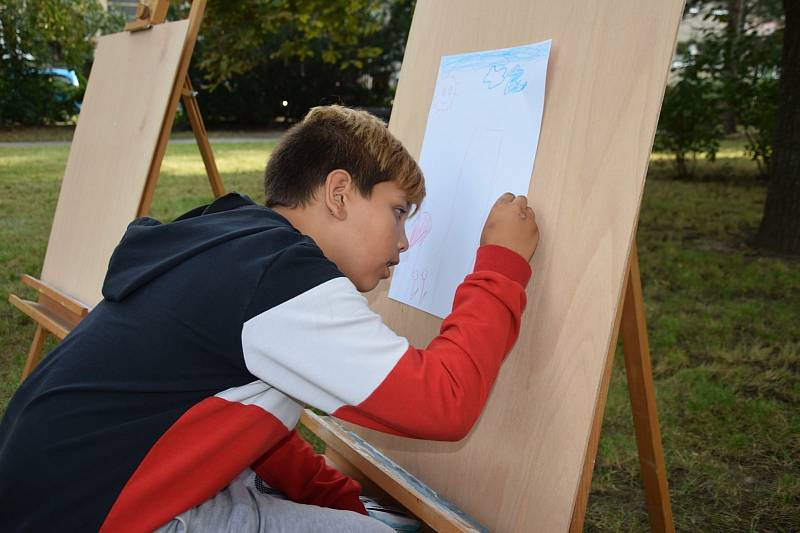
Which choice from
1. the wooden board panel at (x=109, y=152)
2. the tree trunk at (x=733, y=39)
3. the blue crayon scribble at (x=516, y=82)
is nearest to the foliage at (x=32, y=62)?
the tree trunk at (x=733, y=39)

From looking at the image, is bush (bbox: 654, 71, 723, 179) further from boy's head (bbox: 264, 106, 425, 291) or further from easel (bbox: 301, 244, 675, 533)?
boy's head (bbox: 264, 106, 425, 291)

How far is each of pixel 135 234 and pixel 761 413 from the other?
2778 millimetres

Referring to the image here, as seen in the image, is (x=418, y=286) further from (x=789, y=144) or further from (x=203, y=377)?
(x=789, y=144)

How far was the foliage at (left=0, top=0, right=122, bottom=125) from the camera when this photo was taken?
13.7 meters

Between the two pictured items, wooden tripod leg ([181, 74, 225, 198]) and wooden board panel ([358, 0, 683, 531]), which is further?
wooden tripod leg ([181, 74, 225, 198])

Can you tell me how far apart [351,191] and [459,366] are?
1.36 feet

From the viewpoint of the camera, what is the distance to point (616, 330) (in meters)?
1.33

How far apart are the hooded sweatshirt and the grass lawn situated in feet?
5.09

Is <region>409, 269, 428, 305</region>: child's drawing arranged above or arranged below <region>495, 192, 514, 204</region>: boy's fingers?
below

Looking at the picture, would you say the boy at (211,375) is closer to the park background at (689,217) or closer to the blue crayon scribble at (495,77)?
the blue crayon scribble at (495,77)

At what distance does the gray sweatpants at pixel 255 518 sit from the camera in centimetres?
134

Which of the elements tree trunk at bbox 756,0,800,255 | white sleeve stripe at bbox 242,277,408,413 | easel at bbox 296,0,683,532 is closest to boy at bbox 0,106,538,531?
white sleeve stripe at bbox 242,277,408,413

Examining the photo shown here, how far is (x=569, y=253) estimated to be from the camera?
1421mm

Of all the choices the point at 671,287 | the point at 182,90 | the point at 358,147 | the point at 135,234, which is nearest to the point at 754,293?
the point at 671,287
